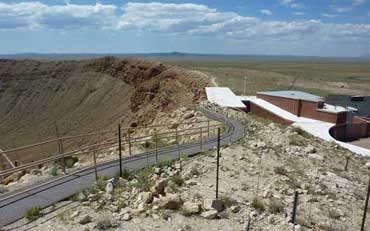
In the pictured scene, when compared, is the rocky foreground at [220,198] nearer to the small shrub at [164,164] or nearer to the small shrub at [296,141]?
the small shrub at [164,164]

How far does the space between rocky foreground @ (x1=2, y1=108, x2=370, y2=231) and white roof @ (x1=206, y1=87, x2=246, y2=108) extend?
14103mm

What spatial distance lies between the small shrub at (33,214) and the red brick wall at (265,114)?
2420cm

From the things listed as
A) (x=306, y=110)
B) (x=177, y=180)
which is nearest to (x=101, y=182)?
(x=177, y=180)

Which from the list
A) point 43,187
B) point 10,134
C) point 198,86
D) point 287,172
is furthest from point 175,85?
point 43,187

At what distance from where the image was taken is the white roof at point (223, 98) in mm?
28820

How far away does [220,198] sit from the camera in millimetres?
9516

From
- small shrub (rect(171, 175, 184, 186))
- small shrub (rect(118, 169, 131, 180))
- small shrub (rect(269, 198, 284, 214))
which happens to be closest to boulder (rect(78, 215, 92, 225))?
small shrub (rect(118, 169, 131, 180))

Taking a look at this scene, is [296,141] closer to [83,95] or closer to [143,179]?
[143,179]

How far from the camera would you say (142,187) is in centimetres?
978

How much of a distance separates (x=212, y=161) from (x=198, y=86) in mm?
25995

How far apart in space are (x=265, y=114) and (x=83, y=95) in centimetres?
3647

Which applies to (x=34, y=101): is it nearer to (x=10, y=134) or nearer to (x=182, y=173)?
(x=10, y=134)

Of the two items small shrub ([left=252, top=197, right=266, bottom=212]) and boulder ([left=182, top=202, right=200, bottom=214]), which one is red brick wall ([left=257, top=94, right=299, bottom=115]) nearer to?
small shrub ([left=252, top=197, right=266, bottom=212])

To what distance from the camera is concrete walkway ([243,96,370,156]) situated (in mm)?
23170
